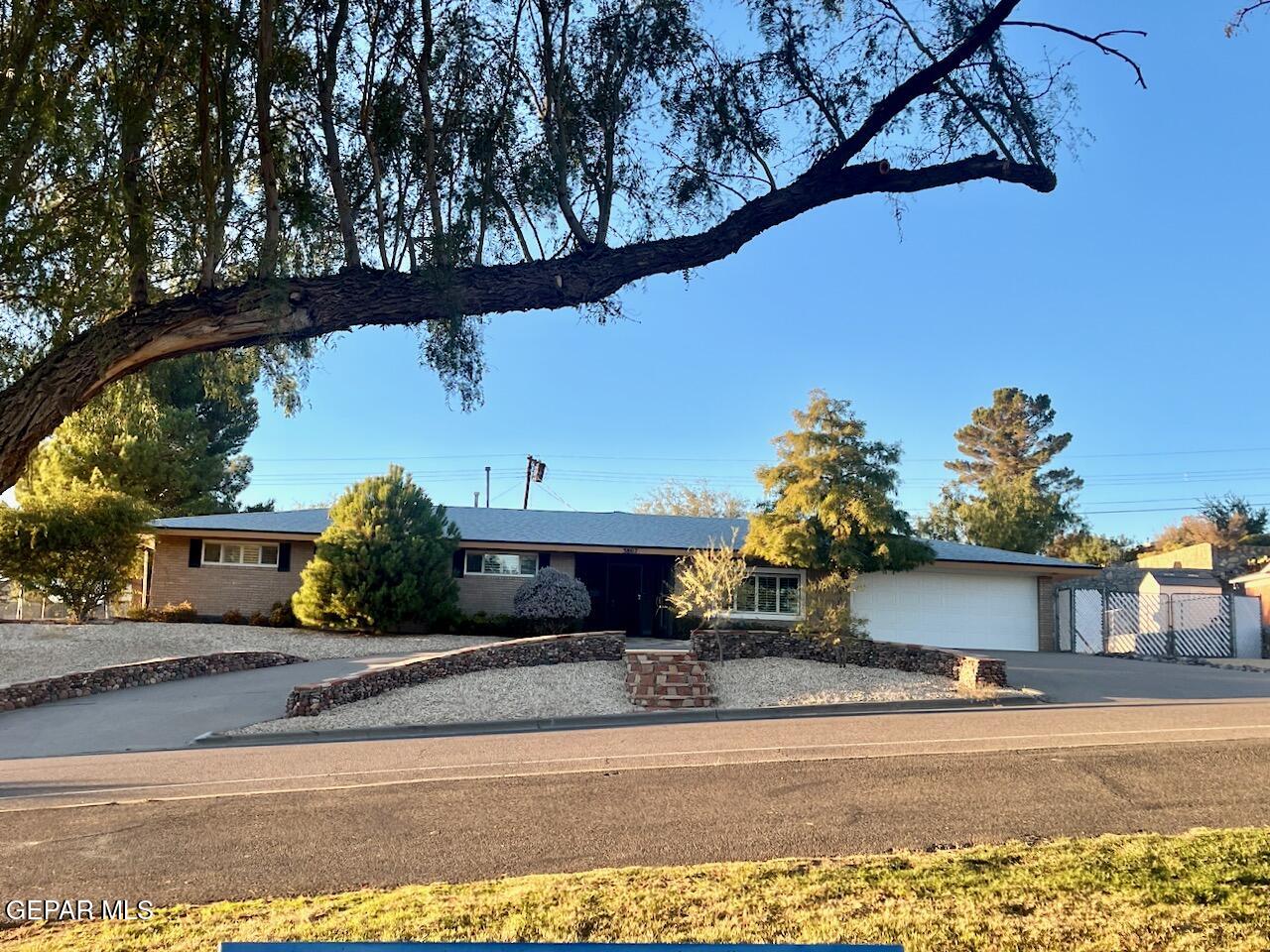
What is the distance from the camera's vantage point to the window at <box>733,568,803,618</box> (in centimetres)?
2769

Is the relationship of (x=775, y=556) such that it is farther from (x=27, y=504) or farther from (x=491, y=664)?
(x=27, y=504)

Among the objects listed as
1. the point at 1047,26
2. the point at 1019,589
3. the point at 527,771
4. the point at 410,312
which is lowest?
the point at 527,771

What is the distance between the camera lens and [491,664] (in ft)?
59.9

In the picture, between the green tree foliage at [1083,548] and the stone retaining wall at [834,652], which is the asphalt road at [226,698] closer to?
the stone retaining wall at [834,652]

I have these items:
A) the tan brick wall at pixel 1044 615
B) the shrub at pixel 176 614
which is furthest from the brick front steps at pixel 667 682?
the tan brick wall at pixel 1044 615

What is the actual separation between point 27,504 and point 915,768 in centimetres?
2472

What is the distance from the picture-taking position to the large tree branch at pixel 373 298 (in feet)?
17.9

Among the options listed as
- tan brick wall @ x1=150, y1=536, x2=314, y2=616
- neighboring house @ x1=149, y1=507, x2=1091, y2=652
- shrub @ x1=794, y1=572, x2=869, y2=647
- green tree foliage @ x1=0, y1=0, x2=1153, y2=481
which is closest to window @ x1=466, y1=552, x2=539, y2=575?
neighboring house @ x1=149, y1=507, x2=1091, y2=652

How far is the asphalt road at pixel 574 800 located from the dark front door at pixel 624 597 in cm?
1589

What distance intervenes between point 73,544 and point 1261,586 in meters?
37.2

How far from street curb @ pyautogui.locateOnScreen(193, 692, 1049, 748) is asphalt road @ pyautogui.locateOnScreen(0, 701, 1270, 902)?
79cm

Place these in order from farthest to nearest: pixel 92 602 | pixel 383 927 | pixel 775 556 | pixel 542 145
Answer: pixel 92 602 < pixel 775 556 < pixel 542 145 < pixel 383 927


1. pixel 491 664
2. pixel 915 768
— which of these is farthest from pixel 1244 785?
pixel 491 664

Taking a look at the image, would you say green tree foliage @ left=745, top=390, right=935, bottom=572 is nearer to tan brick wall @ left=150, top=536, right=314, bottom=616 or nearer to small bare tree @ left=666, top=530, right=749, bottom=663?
small bare tree @ left=666, top=530, right=749, bottom=663
